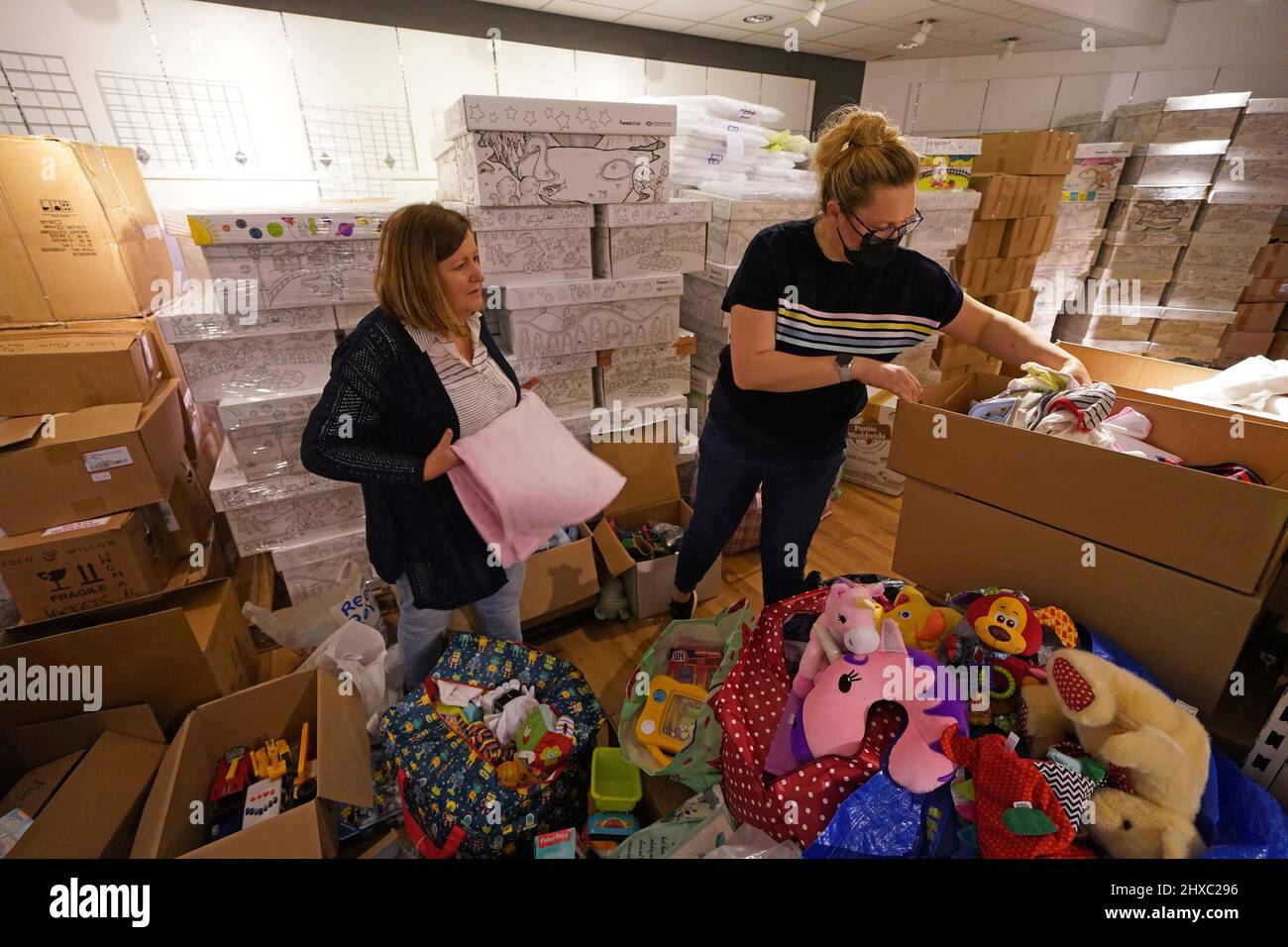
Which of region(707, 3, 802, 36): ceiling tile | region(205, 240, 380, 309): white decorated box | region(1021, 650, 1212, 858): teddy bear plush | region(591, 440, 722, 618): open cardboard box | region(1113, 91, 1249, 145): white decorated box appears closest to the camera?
region(1021, 650, 1212, 858): teddy bear plush

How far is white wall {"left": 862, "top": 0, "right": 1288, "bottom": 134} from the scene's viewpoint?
12.0 feet

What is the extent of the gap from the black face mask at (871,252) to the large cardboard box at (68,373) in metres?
1.86

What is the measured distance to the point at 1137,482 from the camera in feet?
2.83

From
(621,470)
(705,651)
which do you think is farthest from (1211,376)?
(621,470)

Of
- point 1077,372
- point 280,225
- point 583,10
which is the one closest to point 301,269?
point 280,225

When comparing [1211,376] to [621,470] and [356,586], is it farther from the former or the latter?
[356,586]

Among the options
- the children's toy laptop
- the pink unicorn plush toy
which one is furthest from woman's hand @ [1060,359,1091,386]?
the children's toy laptop

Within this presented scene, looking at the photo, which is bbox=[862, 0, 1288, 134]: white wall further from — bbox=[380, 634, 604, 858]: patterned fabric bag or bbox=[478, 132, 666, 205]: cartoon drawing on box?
bbox=[380, 634, 604, 858]: patterned fabric bag

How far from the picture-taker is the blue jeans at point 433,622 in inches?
54.4

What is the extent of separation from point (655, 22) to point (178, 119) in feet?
7.51

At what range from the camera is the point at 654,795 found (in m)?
1.20

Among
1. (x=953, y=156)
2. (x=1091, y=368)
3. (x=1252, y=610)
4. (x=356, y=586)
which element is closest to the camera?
(x=1252, y=610)

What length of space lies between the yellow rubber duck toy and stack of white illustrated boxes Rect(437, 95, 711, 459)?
1254 millimetres
